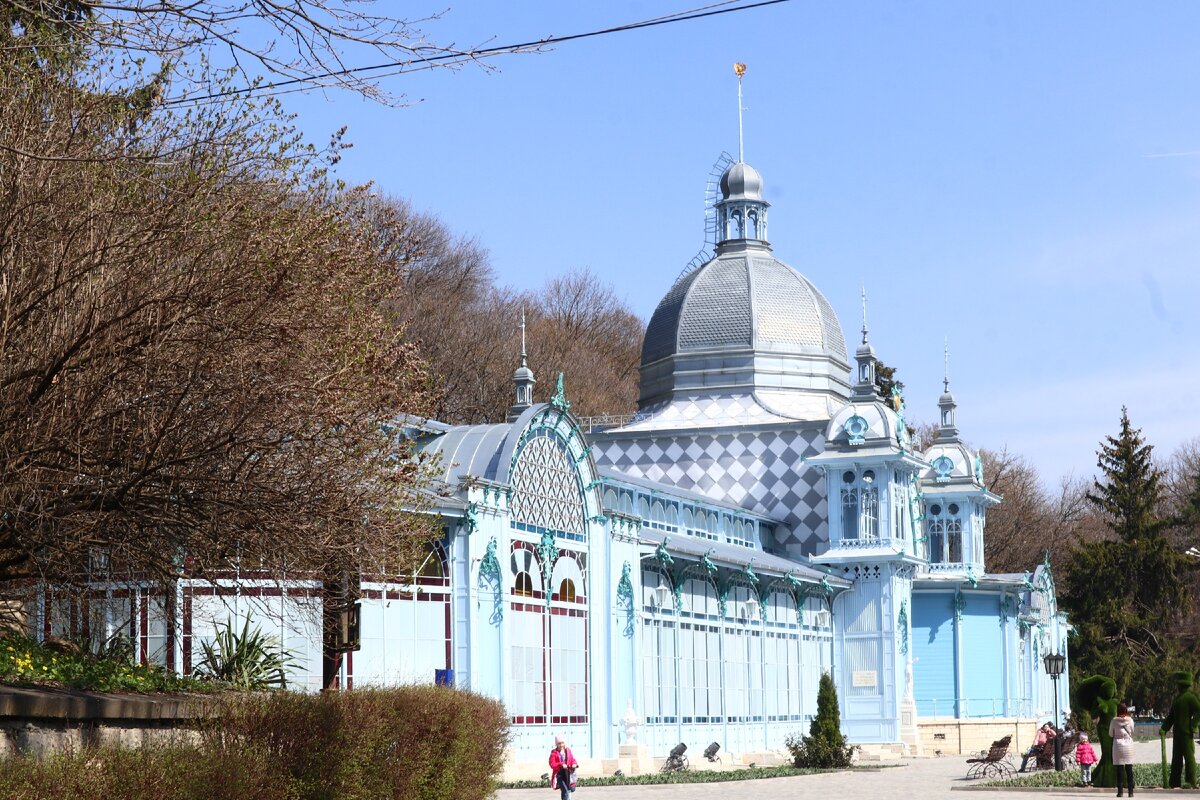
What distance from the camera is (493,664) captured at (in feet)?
94.8

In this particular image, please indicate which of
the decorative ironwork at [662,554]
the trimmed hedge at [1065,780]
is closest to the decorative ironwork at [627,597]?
the decorative ironwork at [662,554]

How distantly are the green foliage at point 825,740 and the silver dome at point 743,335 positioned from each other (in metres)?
12.9

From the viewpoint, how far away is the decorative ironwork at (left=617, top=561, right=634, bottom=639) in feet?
110

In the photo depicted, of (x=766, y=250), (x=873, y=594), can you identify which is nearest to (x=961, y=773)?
(x=873, y=594)

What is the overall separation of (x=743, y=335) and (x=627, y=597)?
56.1 ft

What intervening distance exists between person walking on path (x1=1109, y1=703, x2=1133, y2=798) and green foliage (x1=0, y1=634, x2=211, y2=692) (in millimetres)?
14166

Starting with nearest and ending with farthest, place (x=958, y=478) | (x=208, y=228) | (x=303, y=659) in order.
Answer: (x=208, y=228), (x=303, y=659), (x=958, y=478)

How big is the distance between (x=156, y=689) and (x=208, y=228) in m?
4.11

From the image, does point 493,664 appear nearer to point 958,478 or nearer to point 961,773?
point 961,773

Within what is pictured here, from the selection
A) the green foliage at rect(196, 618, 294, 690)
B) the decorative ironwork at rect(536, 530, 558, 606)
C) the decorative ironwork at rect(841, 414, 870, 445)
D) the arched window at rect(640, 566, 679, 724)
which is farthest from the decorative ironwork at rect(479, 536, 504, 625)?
the decorative ironwork at rect(841, 414, 870, 445)

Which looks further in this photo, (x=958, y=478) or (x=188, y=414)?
(x=958, y=478)

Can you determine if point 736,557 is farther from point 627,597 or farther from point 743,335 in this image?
point 743,335

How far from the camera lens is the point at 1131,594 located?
65.5 metres

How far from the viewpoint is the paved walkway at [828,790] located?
26.1 m
